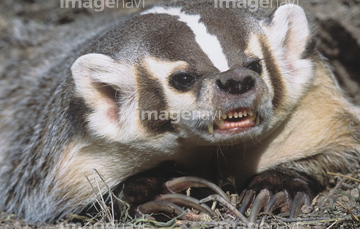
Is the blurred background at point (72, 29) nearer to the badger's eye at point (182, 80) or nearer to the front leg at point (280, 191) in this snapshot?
the front leg at point (280, 191)

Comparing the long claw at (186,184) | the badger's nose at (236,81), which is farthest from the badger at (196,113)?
the long claw at (186,184)

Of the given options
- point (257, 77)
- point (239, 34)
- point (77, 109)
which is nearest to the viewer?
point (257, 77)

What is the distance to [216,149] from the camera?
2.64m

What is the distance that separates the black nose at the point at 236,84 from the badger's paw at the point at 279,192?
2.08 feet

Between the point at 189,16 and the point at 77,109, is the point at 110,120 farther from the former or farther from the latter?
the point at 189,16

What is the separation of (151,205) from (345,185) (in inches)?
42.0

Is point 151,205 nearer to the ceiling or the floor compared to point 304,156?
nearer to the floor

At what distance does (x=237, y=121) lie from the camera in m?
2.25

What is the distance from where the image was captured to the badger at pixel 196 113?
225 cm

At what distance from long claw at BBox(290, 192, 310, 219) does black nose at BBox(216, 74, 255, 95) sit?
71 centimetres

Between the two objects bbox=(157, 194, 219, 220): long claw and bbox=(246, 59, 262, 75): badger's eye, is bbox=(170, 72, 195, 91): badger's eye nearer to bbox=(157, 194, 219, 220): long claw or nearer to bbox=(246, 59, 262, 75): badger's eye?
bbox=(246, 59, 262, 75): badger's eye

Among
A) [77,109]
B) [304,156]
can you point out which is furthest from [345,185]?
[77,109]

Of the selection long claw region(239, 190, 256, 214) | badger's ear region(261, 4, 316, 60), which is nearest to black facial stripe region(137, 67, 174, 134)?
long claw region(239, 190, 256, 214)

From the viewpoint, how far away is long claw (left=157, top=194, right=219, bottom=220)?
2.42 metres
